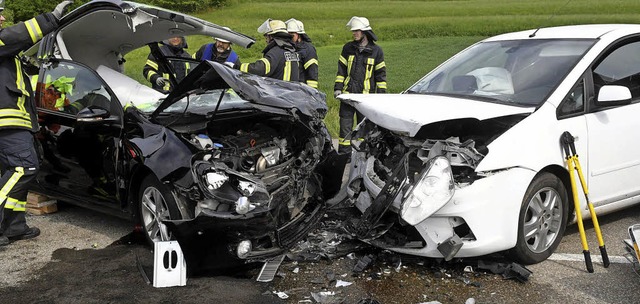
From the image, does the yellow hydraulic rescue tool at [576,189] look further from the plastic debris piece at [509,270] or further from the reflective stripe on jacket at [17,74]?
the reflective stripe on jacket at [17,74]

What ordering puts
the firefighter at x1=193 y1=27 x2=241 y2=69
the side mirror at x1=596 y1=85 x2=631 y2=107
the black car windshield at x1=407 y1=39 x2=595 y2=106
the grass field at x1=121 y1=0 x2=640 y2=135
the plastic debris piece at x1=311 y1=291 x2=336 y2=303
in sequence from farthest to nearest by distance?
the grass field at x1=121 y1=0 x2=640 y2=135, the firefighter at x1=193 y1=27 x2=241 y2=69, the black car windshield at x1=407 y1=39 x2=595 y2=106, the side mirror at x1=596 y1=85 x2=631 y2=107, the plastic debris piece at x1=311 y1=291 x2=336 y2=303

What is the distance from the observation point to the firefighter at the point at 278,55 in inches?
326

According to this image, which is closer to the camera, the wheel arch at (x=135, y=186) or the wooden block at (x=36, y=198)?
the wheel arch at (x=135, y=186)

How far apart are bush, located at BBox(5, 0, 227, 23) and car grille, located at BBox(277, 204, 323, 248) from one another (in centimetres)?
4249

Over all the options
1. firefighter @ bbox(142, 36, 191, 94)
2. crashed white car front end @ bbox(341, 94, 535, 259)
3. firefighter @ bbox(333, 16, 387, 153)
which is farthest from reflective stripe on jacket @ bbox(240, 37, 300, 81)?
crashed white car front end @ bbox(341, 94, 535, 259)

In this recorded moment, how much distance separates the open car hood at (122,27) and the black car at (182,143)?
1 centimetres

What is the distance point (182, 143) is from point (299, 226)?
105 cm

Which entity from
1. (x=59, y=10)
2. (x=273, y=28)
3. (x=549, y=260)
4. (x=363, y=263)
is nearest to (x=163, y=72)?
(x=59, y=10)

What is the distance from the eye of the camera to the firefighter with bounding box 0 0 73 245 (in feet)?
17.4

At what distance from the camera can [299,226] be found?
16.0 feet

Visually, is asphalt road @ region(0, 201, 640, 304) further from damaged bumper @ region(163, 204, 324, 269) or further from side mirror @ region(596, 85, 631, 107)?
side mirror @ region(596, 85, 631, 107)

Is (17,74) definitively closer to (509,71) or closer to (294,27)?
(509,71)

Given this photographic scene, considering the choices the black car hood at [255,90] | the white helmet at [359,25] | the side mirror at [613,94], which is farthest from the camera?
the white helmet at [359,25]

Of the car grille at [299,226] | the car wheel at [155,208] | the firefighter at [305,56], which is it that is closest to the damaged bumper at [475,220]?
the car grille at [299,226]
